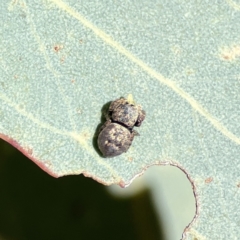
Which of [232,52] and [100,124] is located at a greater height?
[232,52]

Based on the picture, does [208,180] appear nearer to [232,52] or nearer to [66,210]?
[232,52]

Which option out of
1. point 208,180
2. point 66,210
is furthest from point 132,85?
point 66,210

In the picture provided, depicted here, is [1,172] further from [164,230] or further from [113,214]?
[164,230]

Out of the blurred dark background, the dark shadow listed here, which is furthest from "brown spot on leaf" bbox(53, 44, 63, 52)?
the blurred dark background

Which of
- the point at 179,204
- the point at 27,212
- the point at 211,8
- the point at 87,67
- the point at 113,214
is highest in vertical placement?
the point at 211,8

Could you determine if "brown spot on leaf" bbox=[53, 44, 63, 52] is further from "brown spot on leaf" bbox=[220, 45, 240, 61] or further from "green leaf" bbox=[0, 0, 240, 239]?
"brown spot on leaf" bbox=[220, 45, 240, 61]

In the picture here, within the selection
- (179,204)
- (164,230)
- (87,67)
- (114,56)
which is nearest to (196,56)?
(114,56)

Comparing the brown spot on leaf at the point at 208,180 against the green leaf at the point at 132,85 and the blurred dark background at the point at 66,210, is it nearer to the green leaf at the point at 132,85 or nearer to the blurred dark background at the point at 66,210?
the green leaf at the point at 132,85
